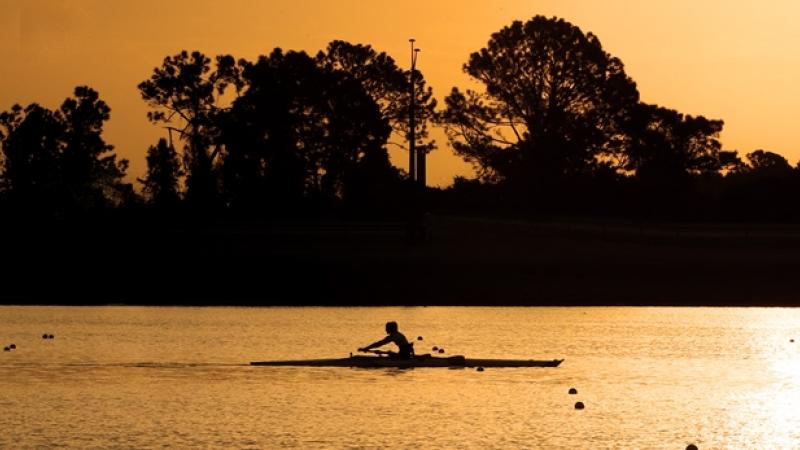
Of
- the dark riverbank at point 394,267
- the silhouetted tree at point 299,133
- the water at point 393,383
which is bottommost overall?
the water at point 393,383

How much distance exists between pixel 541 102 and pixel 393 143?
41.9 ft

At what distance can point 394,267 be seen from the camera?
77.2 meters

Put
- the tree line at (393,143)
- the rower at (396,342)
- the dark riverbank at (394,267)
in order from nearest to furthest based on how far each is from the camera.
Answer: the rower at (396,342)
the dark riverbank at (394,267)
the tree line at (393,143)

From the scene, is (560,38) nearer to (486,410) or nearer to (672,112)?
(672,112)

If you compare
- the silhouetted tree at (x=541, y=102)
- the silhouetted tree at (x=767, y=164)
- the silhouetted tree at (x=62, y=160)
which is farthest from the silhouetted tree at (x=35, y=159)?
the silhouetted tree at (x=767, y=164)

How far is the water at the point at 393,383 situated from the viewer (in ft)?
112

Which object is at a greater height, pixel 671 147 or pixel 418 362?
pixel 671 147

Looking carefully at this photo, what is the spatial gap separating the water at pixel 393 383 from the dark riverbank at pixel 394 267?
3.93m

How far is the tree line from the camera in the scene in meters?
116

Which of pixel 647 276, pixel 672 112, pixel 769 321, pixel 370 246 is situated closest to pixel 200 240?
pixel 370 246

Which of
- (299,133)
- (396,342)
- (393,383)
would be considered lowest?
(393,383)

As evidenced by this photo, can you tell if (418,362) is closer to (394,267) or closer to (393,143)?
(394,267)

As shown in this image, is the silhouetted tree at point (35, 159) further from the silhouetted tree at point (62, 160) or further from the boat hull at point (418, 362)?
the boat hull at point (418, 362)

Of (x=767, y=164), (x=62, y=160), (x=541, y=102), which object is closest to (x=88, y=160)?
(x=62, y=160)
